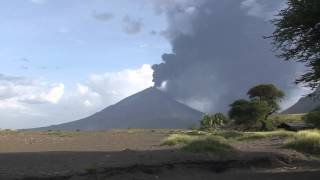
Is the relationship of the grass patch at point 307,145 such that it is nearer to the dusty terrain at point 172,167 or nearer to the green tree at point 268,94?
the dusty terrain at point 172,167

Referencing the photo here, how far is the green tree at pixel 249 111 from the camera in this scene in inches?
4318

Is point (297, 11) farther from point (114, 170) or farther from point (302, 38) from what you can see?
point (114, 170)

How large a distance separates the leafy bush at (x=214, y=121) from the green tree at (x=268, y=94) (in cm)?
826

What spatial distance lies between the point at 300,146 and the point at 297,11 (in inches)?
552

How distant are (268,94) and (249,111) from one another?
13929 mm

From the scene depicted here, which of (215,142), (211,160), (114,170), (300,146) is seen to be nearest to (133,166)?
(114,170)

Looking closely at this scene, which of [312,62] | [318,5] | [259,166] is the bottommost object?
[259,166]

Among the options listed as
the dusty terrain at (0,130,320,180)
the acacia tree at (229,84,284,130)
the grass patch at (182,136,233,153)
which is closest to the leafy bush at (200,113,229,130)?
the acacia tree at (229,84,284,130)

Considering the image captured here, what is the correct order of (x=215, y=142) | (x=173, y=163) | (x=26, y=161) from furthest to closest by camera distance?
(x=215, y=142), (x=26, y=161), (x=173, y=163)

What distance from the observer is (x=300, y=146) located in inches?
1468

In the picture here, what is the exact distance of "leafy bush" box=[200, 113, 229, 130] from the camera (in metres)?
122

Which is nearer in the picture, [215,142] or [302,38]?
[302,38]

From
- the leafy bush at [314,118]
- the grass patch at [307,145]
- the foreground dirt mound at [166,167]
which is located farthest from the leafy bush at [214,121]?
the foreground dirt mound at [166,167]

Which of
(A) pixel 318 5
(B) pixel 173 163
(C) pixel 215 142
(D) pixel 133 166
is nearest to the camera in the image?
(A) pixel 318 5
